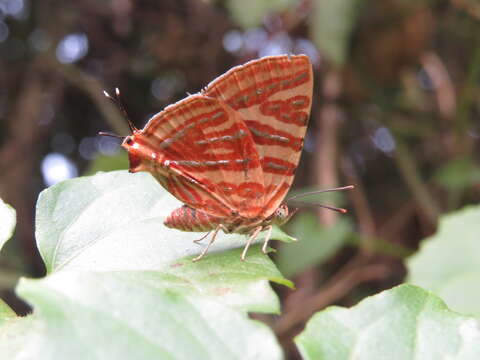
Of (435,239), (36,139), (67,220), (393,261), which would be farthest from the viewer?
(393,261)

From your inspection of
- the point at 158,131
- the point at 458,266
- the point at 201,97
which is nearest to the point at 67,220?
the point at 158,131

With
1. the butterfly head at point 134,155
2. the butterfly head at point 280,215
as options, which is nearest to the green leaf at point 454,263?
the butterfly head at point 280,215

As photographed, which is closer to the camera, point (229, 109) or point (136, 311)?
point (136, 311)

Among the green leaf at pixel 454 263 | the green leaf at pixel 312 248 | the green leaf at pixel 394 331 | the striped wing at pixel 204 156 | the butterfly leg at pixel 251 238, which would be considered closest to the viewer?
the green leaf at pixel 394 331

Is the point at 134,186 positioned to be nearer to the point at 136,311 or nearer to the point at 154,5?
the point at 136,311

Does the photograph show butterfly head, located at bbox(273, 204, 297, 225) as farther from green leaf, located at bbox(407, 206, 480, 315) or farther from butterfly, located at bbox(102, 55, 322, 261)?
green leaf, located at bbox(407, 206, 480, 315)

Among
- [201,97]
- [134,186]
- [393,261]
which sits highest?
[201,97]

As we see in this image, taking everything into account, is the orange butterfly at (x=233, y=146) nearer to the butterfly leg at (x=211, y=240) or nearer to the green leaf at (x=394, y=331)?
the butterfly leg at (x=211, y=240)

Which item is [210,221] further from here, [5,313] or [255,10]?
[255,10]
